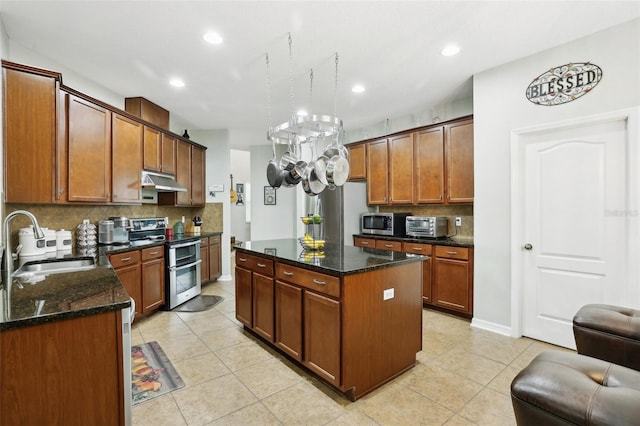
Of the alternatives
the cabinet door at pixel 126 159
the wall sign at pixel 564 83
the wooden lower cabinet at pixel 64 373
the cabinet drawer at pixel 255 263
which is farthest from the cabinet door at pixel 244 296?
the wall sign at pixel 564 83

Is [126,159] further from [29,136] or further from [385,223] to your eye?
[385,223]

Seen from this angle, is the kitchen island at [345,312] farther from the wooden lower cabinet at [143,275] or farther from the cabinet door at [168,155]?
the cabinet door at [168,155]

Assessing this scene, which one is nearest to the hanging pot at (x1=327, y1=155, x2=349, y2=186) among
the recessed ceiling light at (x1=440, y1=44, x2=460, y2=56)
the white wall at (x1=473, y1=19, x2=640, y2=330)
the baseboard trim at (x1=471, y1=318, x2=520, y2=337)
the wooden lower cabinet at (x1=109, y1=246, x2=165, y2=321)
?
the recessed ceiling light at (x1=440, y1=44, x2=460, y2=56)

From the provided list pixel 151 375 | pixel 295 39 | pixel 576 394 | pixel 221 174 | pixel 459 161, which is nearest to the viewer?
pixel 576 394

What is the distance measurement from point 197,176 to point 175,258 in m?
1.66

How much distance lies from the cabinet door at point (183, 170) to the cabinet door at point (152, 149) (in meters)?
0.44

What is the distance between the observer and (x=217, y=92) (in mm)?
3848

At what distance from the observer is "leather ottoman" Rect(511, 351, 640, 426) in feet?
3.21

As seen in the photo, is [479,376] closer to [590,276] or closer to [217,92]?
[590,276]

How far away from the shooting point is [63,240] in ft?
9.77

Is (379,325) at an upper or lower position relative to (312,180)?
lower

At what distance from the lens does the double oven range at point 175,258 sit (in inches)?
154

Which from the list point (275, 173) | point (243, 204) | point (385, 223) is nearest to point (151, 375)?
point (275, 173)

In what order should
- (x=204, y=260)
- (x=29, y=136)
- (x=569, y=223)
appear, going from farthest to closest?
(x=204, y=260)
(x=569, y=223)
(x=29, y=136)
